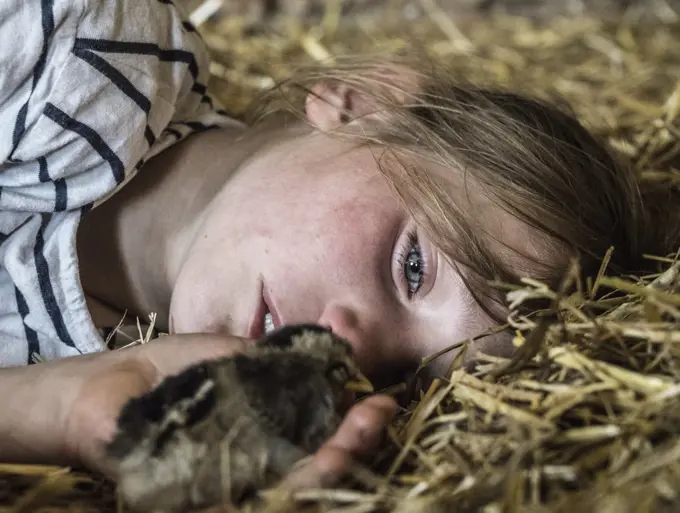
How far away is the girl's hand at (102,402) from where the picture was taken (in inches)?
33.7

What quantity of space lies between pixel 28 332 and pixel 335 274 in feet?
1.69

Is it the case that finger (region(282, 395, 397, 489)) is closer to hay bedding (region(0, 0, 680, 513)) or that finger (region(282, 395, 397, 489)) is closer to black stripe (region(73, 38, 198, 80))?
hay bedding (region(0, 0, 680, 513))

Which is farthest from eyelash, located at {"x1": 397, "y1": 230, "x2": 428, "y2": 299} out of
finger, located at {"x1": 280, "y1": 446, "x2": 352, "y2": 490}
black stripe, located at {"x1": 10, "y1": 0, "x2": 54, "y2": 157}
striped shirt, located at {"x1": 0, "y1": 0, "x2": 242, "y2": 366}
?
black stripe, located at {"x1": 10, "y1": 0, "x2": 54, "y2": 157}

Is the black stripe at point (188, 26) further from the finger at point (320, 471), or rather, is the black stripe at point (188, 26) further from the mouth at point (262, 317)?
the finger at point (320, 471)

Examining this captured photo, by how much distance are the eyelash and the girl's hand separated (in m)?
0.22

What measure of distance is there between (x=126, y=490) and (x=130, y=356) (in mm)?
209

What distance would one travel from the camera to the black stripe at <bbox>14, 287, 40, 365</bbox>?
1.27m

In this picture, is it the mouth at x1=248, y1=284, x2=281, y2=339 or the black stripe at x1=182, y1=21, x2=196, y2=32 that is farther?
the black stripe at x1=182, y1=21, x2=196, y2=32

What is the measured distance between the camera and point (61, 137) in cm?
121

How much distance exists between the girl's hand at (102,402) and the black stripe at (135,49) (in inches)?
19.1

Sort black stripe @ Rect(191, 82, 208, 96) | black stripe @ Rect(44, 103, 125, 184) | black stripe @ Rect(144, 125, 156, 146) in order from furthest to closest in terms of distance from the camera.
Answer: black stripe @ Rect(191, 82, 208, 96) → black stripe @ Rect(144, 125, 156, 146) → black stripe @ Rect(44, 103, 125, 184)

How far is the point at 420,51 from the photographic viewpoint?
1.81 metres

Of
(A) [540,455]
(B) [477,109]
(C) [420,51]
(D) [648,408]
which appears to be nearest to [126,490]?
(A) [540,455]

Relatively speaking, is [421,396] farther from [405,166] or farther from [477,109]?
[477,109]
